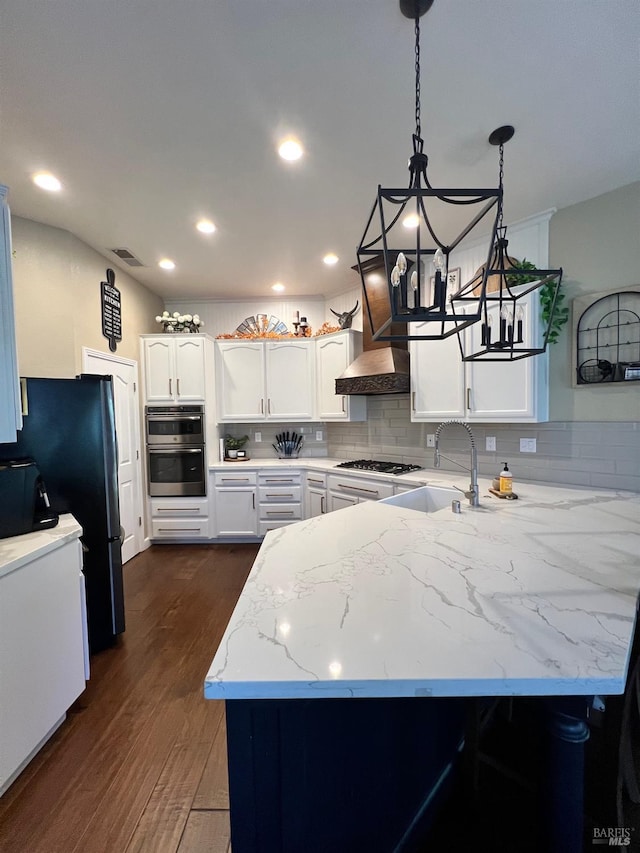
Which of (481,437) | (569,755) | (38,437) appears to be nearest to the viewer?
(569,755)

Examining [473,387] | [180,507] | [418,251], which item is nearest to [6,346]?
[418,251]

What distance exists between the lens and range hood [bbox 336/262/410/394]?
9.78 ft

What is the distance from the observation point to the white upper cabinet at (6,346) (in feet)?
4.11

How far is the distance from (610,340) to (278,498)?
3.14 metres

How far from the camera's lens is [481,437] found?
2898 mm

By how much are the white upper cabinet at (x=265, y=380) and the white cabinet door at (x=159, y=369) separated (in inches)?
20.1

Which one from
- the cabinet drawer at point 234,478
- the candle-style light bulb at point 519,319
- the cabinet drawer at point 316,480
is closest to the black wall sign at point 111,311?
the cabinet drawer at point 234,478

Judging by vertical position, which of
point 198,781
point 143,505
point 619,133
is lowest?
point 198,781

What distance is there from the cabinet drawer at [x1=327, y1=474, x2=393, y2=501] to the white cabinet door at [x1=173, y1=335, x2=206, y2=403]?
5.71ft

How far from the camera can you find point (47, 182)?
6.79 feet

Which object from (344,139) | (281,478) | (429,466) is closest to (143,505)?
(281,478)

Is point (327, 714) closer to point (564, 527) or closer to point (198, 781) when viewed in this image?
point (198, 781)

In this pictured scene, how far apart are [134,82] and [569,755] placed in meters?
2.70

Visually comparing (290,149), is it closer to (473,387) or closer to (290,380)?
(473,387)
